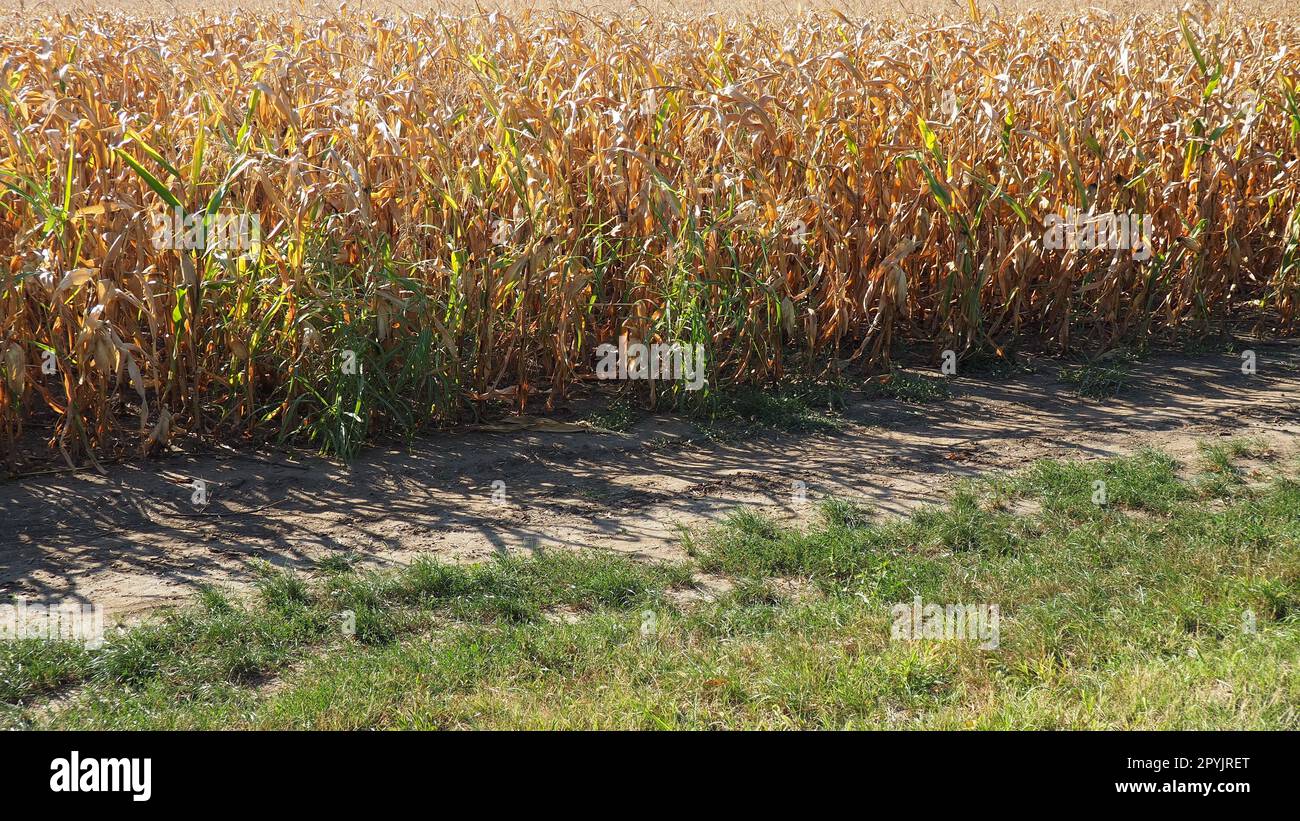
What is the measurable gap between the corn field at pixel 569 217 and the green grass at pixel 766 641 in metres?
1.41

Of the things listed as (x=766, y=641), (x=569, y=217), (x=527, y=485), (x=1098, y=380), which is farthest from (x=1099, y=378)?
(x=766, y=641)

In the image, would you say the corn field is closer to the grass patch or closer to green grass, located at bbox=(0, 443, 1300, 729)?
the grass patch

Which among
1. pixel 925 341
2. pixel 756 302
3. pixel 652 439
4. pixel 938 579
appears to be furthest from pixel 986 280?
pixel 938 579

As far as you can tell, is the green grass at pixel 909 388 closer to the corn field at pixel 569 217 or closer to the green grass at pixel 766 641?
the corn field at pixel 569 217

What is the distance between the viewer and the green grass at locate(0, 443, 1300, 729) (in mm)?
3240

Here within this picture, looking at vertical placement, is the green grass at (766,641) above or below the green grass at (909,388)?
below

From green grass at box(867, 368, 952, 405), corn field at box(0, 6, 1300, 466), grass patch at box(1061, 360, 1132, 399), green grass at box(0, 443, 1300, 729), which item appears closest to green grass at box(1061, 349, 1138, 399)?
grass patch at box(1061, 360, 1132, 399)

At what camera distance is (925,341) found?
6551 millimetres

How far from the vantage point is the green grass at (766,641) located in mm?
3240

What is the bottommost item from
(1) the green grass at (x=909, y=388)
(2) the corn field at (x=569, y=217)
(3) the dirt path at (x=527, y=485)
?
(3) the dirt path at (x=527, y=485)

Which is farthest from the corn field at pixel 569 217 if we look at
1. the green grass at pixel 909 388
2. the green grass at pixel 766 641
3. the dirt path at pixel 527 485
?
the green grass at pixel 766 641

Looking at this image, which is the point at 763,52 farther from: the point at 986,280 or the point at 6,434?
the point at 6,434

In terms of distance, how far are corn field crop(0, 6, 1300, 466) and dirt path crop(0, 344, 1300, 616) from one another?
0.31 meters

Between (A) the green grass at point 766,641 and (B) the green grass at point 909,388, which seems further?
(B) the green grass at point 909,388
